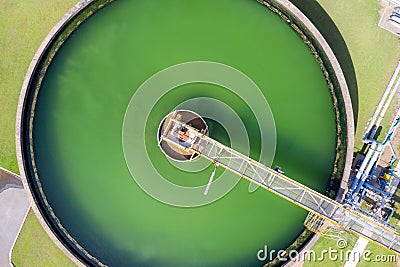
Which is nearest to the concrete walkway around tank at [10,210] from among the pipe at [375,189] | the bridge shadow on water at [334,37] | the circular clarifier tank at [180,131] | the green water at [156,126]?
the green water at [156,126]

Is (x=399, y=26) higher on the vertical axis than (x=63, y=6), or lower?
higher

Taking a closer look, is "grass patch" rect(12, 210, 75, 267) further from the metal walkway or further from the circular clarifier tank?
the metal walkway

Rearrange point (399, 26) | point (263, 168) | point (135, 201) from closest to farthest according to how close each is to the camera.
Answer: point (263, 168), point (135, 201), point (399, 26)

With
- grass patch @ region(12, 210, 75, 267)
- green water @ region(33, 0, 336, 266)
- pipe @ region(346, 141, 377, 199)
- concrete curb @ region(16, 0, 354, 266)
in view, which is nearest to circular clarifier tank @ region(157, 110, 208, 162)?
green water @ region(33, 0, 336, 266)

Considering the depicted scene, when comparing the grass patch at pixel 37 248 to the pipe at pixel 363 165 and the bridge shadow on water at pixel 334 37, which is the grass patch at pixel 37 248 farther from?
the bridge shadow on water at pixel 334 37

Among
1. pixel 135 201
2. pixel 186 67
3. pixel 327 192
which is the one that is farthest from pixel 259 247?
pixel 186 67

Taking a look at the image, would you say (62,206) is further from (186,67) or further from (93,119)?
(186,67)

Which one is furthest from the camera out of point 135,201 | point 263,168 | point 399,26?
point 399,26
